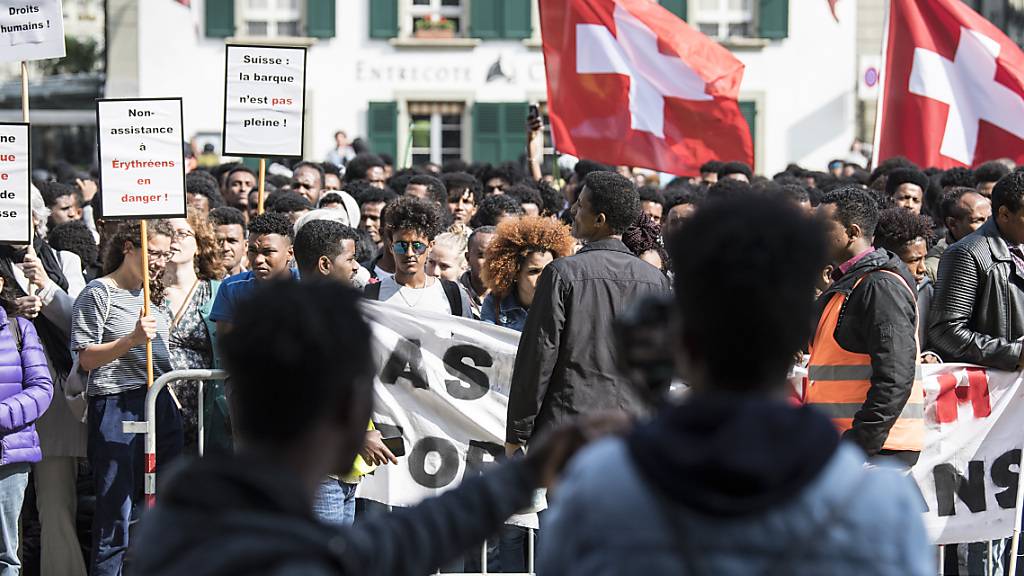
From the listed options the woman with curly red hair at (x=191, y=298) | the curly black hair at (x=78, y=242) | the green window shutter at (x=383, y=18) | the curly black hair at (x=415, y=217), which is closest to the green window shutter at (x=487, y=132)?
the green window shutter at (x=383, y=18)

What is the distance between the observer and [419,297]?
6906 millimetres

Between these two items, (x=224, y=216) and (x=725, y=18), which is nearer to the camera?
(x=224, y=216)

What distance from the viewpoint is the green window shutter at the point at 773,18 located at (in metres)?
29.7

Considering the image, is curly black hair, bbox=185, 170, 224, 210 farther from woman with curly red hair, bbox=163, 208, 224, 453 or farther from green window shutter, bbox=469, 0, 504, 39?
green window shutter, bbox=469, 0, 504, 39

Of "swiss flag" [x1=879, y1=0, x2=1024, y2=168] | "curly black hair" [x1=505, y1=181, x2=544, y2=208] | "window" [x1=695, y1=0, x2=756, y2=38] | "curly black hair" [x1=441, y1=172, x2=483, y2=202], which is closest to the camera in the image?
"curly black hair" [x1=505, y1=181, x2=544, y2=208]

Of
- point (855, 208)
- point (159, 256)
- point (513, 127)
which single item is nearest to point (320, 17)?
point (513, 127)

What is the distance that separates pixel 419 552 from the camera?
2.54 meters

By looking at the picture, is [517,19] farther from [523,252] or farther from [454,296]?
[523,252]

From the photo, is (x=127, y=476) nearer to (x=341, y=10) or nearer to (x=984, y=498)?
(x=984, y=498)

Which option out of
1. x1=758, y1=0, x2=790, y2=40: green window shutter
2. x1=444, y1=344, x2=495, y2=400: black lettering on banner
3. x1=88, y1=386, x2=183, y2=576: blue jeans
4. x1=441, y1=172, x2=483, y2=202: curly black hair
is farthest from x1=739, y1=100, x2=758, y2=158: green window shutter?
x1=88, y1=386, x2=183, y2=576: blue jeans

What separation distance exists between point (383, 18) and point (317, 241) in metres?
23.7

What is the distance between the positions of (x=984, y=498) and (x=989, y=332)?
2.39 ft

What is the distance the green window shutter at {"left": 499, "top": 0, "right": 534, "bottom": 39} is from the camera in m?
29.6

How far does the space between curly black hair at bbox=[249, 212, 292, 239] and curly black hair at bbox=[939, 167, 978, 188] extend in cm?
584
